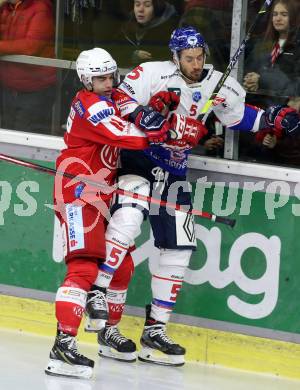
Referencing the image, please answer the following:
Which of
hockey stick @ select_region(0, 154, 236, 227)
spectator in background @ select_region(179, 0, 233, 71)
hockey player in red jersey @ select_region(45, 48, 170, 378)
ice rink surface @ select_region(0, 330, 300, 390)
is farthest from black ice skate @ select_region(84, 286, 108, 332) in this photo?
spectator in background @ select_region(179, 0, 233, 71)

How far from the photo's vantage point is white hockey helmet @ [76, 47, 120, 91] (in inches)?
211

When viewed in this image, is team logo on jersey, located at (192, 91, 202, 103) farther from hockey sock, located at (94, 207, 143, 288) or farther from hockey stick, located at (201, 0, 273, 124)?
hockey sock, located at (94, 207, 143, 288)

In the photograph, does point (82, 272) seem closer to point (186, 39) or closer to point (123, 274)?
point (123, 274)

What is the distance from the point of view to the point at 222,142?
18.8 feet

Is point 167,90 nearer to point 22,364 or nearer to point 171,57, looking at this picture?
point 171,57

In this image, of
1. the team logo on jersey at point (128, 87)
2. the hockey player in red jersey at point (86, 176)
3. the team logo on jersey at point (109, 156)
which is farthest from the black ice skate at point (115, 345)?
the team logo on jersey at point (128, 87)

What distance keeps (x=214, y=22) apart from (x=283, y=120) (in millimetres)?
573

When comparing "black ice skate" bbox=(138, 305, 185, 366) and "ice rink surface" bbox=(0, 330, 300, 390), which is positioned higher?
"black ice skate" bbox=(138, 305, 185, 366)

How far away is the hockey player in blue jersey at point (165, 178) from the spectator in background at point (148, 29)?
190mm

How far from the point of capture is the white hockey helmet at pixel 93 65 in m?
5.35

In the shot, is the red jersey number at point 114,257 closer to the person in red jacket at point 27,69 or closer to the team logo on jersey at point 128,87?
the team logo on jersey at point 128,87

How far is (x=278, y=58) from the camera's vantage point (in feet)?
18.0

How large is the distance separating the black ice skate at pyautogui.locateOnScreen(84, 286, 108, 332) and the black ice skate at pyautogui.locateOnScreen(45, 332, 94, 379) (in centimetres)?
11

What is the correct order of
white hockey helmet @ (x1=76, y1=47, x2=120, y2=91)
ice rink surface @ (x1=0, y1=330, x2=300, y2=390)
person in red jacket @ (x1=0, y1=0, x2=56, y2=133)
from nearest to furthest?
ice rink surface @ (x1=0, y1=330, x2=300, y2=390)
white hockey helmet @ (x1=76, y1=47, x2=120, y2=91)
person in red jacket @ (x1=0, y1=0, x2=56, y2=133)
